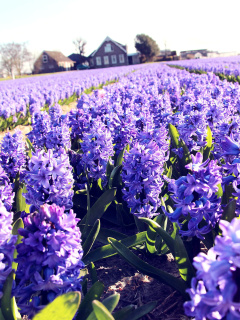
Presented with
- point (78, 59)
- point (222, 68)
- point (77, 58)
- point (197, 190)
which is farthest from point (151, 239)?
point (77, 58)

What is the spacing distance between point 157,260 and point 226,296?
5.68 feet

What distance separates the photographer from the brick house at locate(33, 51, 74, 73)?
253 feet

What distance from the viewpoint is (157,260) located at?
254 cm

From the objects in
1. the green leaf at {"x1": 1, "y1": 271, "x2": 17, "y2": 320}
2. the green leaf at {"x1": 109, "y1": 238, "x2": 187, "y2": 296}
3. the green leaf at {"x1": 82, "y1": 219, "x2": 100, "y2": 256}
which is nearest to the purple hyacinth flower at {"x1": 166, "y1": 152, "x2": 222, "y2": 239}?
the green leaf at {"x1": 109, "y1": 238, "x2": 187, "y2": 296}

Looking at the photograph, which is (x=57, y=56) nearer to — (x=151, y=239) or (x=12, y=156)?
(x=12, y=156)

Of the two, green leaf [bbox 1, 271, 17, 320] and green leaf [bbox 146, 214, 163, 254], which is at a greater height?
green leaf [bbox 1, 271, 17, 320]

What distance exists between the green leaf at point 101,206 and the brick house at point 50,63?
260 ft

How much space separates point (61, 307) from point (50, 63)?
273ft

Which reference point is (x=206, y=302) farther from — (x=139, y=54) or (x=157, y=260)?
(x=139, y=54)

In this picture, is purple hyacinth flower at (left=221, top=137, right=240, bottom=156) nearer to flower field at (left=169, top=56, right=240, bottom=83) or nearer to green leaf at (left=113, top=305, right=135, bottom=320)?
green leaf at (left=113, top=305, right=135, bottom=320)

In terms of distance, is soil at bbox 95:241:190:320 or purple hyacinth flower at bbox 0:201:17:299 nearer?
purple hyacinth flower at bbox 0:201:17:299

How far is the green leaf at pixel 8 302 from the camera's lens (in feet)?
4.35

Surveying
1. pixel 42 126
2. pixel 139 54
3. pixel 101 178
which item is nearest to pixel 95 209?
pixel 101 178

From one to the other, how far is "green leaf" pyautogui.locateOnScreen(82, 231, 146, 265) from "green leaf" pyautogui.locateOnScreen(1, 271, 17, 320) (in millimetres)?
885
